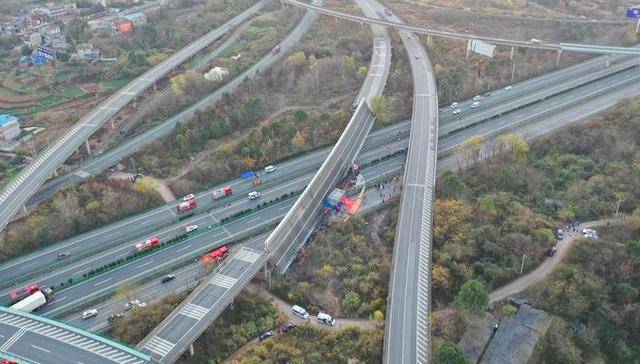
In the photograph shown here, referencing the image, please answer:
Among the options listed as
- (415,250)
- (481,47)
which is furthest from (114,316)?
(481,47)

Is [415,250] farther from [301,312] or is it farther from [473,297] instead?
[301,312]

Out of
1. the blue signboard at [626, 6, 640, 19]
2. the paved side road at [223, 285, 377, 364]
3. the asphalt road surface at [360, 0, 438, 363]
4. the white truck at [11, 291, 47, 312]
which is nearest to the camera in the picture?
the asphalt road surface at [360, 0, 438, 363]

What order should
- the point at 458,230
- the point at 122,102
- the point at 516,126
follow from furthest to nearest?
1. the point at 122,102
2. the point at 516,126
3. the point at 458,230

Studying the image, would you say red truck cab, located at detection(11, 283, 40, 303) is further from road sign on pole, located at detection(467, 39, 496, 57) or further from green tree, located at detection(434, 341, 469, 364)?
road sign on pole, located at detection(467, 39, 496, 57)

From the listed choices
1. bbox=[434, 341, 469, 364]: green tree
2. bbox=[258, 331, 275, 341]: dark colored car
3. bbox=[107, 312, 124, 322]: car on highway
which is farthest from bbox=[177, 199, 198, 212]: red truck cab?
bbox=[434, 341, 469, 364]: green tree

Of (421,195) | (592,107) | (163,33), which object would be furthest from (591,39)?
(163,33)

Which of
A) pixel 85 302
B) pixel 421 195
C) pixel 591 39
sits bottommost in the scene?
pixel 85 302

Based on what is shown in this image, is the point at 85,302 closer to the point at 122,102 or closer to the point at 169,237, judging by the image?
the point at 169,237
